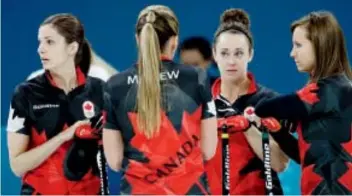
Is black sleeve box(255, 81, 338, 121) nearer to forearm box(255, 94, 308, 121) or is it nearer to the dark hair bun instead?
forearm box(255, 94, 308, 121)

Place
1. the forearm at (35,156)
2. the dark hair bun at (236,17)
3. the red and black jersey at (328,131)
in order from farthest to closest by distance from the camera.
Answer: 1. the dark hair bun at (236,17)
2. the forearm at (35,156)
3. the red and black jersey at (328,131)

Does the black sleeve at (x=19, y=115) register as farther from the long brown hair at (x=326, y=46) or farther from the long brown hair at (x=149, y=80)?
the long brown hair at (x=326, y=46)

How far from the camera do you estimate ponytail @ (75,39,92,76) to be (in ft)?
9.66

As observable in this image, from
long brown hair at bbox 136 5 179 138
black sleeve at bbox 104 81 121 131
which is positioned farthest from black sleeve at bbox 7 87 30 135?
long brown hair at bbox 136 5 179 138

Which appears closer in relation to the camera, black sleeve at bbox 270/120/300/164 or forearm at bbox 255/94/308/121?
forearm at bbox 255/94/308/121

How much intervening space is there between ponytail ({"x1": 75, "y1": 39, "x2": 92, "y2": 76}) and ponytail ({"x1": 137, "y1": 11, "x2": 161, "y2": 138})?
0.52 meters

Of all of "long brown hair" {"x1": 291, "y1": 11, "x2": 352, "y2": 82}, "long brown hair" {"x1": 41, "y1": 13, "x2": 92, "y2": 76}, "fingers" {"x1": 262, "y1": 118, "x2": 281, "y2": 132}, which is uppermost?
"long brown hair" {"x1": 41, "y1": 13, "x2": 92, "y2": 76}

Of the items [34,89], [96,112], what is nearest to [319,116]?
[96,112]

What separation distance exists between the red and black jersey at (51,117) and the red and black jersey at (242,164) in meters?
0.43

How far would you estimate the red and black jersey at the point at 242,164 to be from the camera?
296 cm

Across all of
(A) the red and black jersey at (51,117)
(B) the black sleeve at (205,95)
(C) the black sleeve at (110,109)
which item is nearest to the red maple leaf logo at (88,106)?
(A) the red and black jersey at (51,117)

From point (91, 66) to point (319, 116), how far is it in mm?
851

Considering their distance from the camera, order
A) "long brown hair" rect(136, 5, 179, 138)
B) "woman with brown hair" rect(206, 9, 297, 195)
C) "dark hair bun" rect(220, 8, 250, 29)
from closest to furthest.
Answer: "long brown hair" rect(136, 5, 179, 138), "woman with brown hair" rect(206, 9, 297, 195), "dark hair bun" rect(220, 8, 250, 29)

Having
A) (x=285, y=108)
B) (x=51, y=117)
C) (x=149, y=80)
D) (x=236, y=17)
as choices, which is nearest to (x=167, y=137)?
(x=149, y=80)
